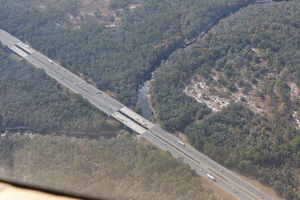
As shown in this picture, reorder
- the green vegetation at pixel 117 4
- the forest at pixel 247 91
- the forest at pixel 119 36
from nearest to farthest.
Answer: the forest at pixel 247 91, the forest at pixel 119 36, the green vegetation at pixel 117 4

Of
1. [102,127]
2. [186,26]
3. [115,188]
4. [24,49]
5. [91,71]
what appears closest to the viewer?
[115,188]

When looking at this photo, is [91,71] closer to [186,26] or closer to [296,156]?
[186,26]

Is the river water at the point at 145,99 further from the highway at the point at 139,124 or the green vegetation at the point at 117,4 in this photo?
the green vegetation at the point at 117,4

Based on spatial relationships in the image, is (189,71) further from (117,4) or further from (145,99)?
(117,4)

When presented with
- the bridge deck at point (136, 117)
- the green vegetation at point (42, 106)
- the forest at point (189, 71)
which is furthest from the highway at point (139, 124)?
the green vegetation at point (42, 106)

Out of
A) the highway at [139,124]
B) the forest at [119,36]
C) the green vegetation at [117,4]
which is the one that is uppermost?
the green vegetation at [117,4]

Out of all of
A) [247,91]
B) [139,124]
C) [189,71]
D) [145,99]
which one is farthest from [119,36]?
[247,91]

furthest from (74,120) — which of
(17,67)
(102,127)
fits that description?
(17,67)
